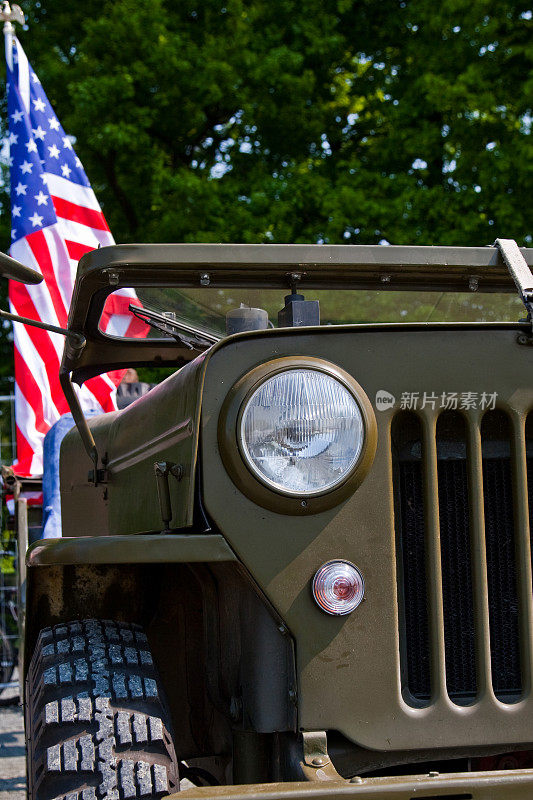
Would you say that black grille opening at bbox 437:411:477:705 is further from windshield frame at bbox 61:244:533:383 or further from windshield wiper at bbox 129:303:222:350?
windshield wiper at bbox 129:303:222:350

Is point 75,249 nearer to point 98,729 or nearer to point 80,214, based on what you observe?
point 80,214

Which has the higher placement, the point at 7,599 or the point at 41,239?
the point at 41,239

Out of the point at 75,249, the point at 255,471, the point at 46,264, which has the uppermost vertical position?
the point at 75,249

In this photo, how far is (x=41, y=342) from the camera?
829 centimetres

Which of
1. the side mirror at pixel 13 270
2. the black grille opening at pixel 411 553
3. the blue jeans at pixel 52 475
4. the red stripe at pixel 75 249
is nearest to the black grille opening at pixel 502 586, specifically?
the black grille opening at pixel 411 553

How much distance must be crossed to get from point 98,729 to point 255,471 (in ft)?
2.13

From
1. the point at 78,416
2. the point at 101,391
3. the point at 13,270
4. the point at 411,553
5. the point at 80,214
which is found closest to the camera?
the point at 411,553

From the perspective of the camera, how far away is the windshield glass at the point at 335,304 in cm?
332

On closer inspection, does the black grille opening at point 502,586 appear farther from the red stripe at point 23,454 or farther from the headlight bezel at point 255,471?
the red stripe at point 23,454

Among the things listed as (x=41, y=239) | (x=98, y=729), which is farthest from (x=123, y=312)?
(x=41, y=239)

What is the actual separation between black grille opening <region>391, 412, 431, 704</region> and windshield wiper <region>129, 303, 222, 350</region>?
1339 millimetres

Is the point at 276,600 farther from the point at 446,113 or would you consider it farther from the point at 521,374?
the point at 446,113

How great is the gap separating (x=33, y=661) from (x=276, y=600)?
77 centimetres

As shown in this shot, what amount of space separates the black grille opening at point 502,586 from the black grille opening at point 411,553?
0.16 meters
